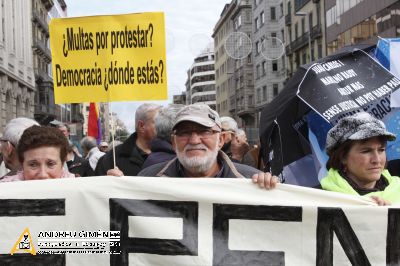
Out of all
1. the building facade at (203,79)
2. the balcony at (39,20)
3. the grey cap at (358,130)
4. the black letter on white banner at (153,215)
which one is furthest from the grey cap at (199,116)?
the building facade at (203,79)

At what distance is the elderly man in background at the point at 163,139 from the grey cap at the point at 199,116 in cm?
83

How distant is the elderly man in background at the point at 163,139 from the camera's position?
421 centimetres

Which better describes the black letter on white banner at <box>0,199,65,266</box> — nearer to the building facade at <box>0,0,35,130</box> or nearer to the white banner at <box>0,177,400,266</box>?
the white banner at <box>0,177,400,266</box>

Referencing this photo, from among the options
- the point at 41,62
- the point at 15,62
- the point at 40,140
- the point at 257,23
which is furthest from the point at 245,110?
the point at 40,140

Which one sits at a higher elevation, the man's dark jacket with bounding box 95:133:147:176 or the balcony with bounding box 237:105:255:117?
the balcony with bounding box 237:105:255:117

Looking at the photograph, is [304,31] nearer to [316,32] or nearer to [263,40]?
[316,32]

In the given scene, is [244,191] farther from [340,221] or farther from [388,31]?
[388,31]

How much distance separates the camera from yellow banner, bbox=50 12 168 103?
4031mm

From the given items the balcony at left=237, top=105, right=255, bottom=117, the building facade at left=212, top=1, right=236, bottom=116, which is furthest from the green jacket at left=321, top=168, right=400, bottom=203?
the building facade at left=212, top=1, right=236, bottom=116

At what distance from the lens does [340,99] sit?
167 inches

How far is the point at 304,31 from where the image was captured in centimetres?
4334

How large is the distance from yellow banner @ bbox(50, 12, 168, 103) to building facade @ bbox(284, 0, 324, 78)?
31.9 meters

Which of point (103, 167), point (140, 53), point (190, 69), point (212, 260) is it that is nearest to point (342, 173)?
point (212, 260)

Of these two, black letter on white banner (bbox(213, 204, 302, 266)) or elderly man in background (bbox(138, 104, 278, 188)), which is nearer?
black letter on white banner (bbox(213, 204, 302, 266))
